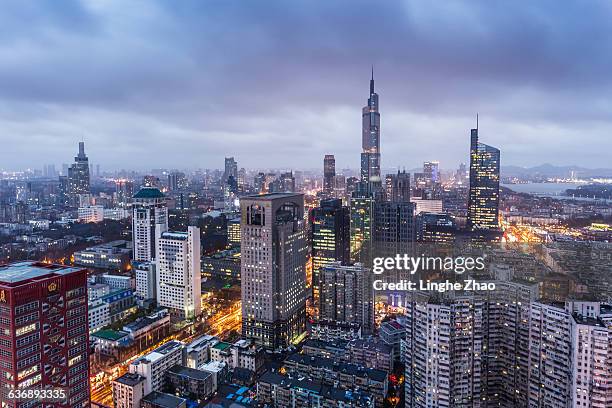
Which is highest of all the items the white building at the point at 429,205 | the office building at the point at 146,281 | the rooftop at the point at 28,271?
the rooftop at the point at 28,271

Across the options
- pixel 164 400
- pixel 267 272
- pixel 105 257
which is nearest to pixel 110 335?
pixel 164 400

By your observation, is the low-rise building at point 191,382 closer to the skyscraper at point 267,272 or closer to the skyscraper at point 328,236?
the skyscraper at point 267,272

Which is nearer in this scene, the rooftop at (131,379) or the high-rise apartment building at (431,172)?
the rooftop at (131,379)

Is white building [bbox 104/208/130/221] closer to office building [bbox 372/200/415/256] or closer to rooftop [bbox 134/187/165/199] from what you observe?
rooftop [bbox 134/187/165/199]

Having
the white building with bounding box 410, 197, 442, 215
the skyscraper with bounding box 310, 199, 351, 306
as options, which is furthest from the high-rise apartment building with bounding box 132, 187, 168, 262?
the white building with bounding box 410, 197, 442, 215

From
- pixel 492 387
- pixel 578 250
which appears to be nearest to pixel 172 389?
pixel 492 387

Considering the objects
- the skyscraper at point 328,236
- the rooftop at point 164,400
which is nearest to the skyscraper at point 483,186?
the skyscraper at point 328,236

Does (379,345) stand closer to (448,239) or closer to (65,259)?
(448,239)
